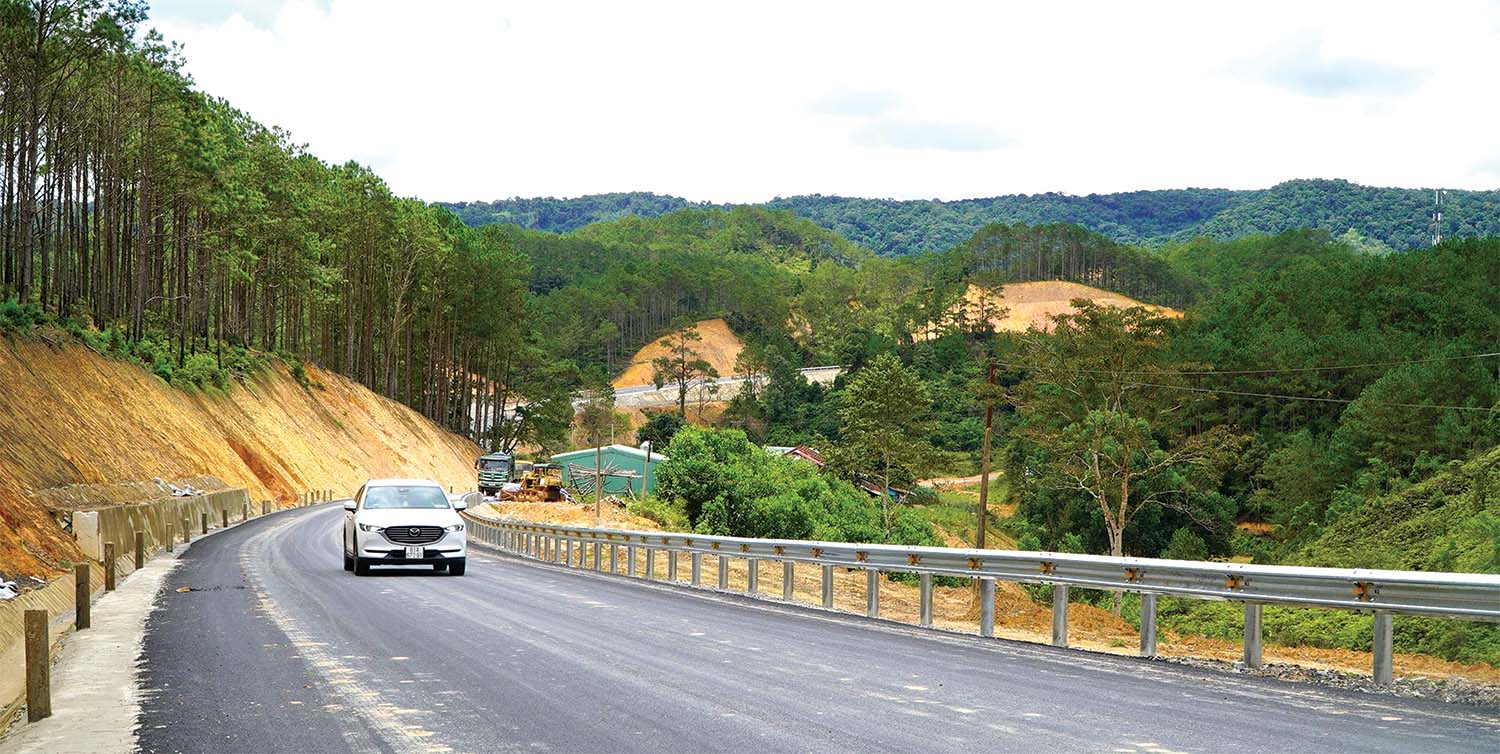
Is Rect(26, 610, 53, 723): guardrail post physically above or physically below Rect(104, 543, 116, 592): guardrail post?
above

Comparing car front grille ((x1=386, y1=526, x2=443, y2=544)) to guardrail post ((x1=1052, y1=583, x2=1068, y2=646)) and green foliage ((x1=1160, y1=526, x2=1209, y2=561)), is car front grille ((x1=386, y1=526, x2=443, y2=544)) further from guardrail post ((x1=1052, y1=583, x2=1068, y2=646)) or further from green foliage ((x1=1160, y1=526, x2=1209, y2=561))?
green foliage ((x1=1160, y1=526, x2=1209, y2=561))

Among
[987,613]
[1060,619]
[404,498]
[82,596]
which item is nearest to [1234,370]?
[404,498]

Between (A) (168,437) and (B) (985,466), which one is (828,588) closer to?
(B) (985,466)

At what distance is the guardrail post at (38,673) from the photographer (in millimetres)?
10719

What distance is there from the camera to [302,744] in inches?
357

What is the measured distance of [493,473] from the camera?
282ft

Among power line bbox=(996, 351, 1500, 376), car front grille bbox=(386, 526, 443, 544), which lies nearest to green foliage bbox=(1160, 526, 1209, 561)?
power line bbox=(996, 351, 1500, 376)

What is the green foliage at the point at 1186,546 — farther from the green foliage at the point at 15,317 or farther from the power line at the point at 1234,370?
the green foliage at the point at 15,317

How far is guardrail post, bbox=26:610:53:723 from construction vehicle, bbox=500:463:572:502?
6305cm

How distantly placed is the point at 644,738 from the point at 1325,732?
173 inches

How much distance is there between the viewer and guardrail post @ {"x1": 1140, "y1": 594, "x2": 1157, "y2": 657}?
13750mm

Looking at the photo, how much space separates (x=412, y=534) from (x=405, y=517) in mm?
474

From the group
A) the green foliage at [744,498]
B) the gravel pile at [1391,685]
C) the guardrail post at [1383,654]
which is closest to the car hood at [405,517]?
the gravel pile at [1391,685]

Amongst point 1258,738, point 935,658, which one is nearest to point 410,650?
point 935,658
